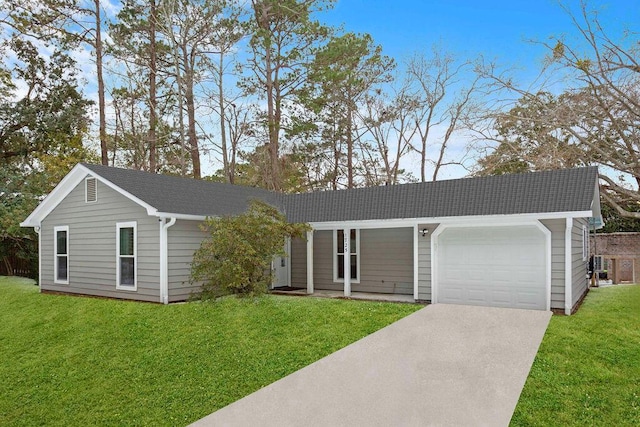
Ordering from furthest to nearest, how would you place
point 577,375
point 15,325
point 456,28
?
point 456,28 < point 15,325 < point 577,375

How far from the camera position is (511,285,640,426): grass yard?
16.5 ft

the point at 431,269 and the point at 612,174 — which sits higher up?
the point at 612,174

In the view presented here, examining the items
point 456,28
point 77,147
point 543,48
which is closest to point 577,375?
point 543,48

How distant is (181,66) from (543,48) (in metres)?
17.1

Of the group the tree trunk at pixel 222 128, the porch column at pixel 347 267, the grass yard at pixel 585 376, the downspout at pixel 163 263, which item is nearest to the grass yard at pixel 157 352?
the downspout at pixel 163 263

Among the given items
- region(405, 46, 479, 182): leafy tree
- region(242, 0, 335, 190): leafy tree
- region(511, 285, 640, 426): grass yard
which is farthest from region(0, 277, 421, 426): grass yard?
region(405, 46, 479, 182): leafy tree

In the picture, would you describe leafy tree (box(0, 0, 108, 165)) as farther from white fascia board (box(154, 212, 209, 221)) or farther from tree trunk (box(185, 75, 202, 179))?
white fascia board (box(154, 212, 209, 221))

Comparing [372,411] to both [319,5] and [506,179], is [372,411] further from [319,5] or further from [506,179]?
[319,5]

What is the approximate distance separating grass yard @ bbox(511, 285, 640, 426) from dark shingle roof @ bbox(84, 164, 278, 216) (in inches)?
341

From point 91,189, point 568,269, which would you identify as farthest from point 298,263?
point 568,269

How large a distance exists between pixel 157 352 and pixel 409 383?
4.46 meters

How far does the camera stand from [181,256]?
1151 centimetres

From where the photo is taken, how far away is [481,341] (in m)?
7.86

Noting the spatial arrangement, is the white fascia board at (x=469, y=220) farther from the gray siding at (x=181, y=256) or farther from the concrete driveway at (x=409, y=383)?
the gray siding at (x=181, y=256)
